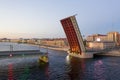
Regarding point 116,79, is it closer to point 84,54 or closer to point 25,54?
point 25,54

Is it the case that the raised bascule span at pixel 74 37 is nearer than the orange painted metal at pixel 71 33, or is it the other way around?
the raised bascule span at pixel 74 37

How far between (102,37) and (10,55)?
115131 millimetres

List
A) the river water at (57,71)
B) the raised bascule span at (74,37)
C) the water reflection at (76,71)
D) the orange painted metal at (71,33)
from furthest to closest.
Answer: the orange painted metal at (71,33)
the raised bascule span at (74,37)
the water reflection at (76,71)
the river water at (57,71)

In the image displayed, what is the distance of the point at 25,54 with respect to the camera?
58062mm

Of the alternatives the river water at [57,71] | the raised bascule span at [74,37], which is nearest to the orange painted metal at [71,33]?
the raised bascule span at [74,37]

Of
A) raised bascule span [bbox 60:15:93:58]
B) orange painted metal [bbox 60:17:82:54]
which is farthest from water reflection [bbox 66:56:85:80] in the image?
orange painted metal [bbox 60:17:82:54]

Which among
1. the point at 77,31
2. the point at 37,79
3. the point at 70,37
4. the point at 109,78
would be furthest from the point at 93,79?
the point at 70,37

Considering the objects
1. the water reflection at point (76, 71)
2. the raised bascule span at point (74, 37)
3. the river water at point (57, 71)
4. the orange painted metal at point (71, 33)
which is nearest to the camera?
the river water at point (57, 71)

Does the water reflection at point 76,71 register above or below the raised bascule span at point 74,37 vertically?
below

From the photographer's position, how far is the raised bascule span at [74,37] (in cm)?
7175

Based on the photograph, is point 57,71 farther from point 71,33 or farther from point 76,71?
point 71,33

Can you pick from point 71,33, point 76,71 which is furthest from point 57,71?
point 71,33

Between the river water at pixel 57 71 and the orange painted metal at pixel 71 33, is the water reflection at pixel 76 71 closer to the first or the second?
the river water at pixel 57 71

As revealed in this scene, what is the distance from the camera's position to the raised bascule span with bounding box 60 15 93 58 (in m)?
71.8
